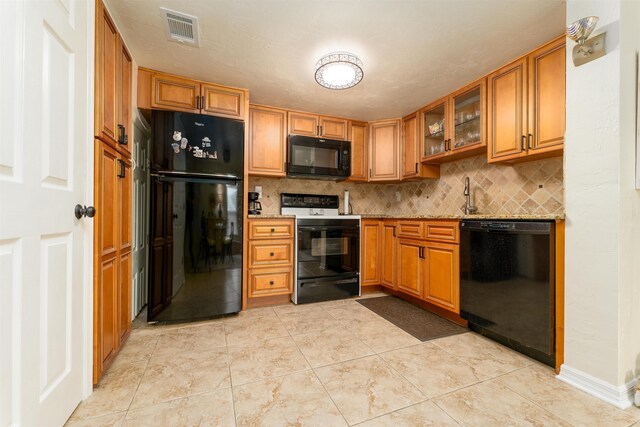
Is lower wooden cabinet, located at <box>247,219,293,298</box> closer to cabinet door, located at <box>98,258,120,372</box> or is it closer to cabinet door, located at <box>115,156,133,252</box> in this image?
cabinet door, located at <box>115,156,133,252</box>

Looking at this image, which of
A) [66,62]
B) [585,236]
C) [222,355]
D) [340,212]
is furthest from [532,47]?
[222,355]

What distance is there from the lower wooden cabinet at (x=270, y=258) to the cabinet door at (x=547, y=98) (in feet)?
7.30

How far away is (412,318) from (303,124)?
2395 mm

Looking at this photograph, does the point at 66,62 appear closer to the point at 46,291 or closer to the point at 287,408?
the point at 46,291

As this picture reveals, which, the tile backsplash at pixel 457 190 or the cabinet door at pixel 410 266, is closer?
the tile backsplash at pixel 457 190

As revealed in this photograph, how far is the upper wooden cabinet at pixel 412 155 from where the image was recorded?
313 centimetres

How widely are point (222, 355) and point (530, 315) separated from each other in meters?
2.03

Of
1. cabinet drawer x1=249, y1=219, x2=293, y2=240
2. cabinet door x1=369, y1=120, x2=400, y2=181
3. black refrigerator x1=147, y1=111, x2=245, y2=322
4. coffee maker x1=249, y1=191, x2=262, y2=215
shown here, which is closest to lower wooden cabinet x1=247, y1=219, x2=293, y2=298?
cabinet drawer x1=249, y1=219, x2=293, y2=240

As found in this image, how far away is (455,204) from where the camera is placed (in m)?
3.01

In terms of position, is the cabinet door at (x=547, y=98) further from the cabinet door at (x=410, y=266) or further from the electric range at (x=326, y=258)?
the electric range at (x=326, y=258)

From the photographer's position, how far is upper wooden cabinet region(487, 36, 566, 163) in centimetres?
184

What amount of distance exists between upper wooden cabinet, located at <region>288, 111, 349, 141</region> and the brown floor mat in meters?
2.01

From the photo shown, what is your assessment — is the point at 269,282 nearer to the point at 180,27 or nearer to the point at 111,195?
the point at 111,195

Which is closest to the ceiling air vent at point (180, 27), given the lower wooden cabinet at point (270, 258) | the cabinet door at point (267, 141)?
the cabinet door at point (267, 141)
